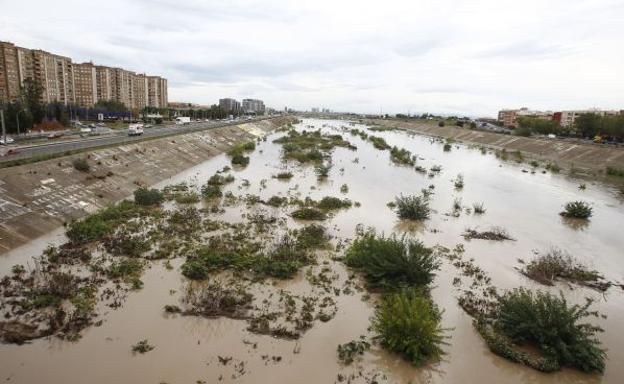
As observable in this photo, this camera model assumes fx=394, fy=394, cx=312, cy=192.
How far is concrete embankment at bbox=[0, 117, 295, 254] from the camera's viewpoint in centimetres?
1642

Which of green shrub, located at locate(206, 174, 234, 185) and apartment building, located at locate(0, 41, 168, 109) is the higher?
apartment building, located at locate(0, 41, 168, 109)

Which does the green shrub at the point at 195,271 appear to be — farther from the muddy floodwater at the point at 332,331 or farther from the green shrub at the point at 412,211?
the green shrub at the point at 412,211

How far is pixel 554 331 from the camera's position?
970cm

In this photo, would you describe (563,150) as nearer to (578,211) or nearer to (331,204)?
(578,211)

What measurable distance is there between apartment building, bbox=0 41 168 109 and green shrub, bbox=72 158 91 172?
5352 centimetres

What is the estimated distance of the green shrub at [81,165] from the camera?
937 inches

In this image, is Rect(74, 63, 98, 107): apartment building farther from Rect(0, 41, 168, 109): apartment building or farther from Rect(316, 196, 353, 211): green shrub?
Rect(316, 196, 353, 211): green shrub

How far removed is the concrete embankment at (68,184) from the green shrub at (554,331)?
16.9 metres

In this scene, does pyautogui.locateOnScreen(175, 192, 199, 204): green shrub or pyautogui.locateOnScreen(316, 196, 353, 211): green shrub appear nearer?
pyautogui.locateOnScreen(175, 192, 199, 204): green shrub

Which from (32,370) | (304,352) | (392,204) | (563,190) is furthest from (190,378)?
(563,190)

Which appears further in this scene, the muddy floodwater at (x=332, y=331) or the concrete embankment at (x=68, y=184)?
the concrete embankment at (x=68, y=184)

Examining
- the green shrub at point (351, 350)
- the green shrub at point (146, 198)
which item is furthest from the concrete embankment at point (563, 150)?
the green shrub at point (351, 350)

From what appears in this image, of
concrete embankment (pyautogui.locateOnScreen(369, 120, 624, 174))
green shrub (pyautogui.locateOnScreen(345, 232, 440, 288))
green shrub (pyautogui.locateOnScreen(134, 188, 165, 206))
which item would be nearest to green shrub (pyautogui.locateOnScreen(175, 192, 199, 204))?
green shrub (pyautogui.locateOnScreen(134, 188, 165, 206))

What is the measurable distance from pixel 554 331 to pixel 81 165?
25003 millimetres
